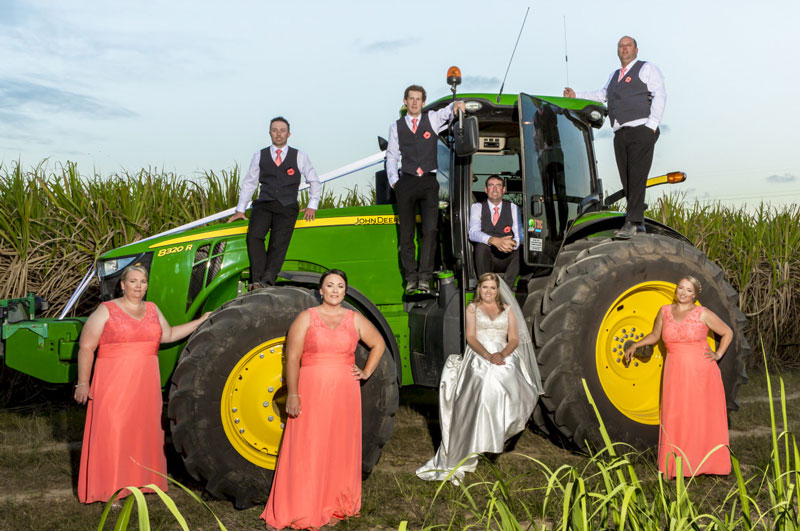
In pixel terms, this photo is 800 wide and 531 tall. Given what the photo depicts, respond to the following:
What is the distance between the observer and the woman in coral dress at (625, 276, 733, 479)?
5.04 m

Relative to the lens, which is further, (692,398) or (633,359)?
(633,359)

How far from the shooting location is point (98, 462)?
14.8 feet

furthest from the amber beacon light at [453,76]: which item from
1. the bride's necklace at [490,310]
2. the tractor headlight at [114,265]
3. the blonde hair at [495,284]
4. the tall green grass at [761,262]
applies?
the tall green grass at [761,262]

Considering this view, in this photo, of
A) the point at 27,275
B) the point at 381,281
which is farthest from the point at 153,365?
the point at 27,275

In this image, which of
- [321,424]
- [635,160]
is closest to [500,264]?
[635,160]

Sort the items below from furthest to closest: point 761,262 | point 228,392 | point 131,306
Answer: point 761,262
point 131,306
point 228,392

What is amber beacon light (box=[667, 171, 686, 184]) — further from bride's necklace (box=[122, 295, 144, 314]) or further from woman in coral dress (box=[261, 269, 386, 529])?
bride's necklace (box=[122, 295, 144, 314])

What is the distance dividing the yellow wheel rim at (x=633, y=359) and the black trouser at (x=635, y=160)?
602 millimetres

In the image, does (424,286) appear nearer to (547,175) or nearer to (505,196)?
(505,196)

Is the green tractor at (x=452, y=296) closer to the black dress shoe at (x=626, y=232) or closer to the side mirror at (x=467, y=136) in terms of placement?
the side mirror at (x=467, y=136)

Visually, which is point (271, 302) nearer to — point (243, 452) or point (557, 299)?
point (243, 452)

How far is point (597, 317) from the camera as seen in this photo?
5.29 meters

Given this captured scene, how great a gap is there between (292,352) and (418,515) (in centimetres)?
119

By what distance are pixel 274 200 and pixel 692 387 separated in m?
3.12
